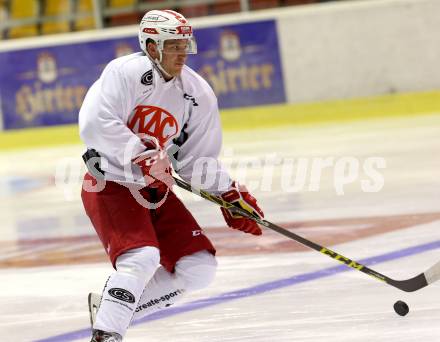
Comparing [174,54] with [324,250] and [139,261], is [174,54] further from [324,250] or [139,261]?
[324,250]

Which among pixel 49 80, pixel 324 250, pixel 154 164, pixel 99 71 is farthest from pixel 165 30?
pixel 49 80

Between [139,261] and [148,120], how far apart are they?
0.49 m

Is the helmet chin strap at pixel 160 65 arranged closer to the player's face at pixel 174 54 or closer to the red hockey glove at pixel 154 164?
the player's face at pixel 174 54

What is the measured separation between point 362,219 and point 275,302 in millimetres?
1678

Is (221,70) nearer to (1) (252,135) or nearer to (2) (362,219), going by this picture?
(1) (252,135)

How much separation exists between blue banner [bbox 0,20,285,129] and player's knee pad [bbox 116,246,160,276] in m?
6.74

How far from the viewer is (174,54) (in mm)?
3463

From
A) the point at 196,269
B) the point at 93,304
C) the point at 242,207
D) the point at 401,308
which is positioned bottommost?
the point at 401,308

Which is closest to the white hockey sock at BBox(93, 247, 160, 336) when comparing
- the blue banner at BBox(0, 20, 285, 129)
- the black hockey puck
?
the black hockey puck

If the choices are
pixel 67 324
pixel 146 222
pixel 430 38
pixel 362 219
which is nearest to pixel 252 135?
pixel 430 38

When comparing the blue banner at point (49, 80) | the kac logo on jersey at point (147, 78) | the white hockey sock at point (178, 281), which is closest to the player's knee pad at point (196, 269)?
the white hockey sock at point (178, 281)

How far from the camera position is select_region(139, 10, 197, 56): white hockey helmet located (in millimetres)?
3449

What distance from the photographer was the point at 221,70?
10.0m

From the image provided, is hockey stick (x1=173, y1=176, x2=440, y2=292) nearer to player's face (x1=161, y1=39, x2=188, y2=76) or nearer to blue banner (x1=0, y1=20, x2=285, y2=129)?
player's face (x1=161, y1=39, x2=188, y2=76)
